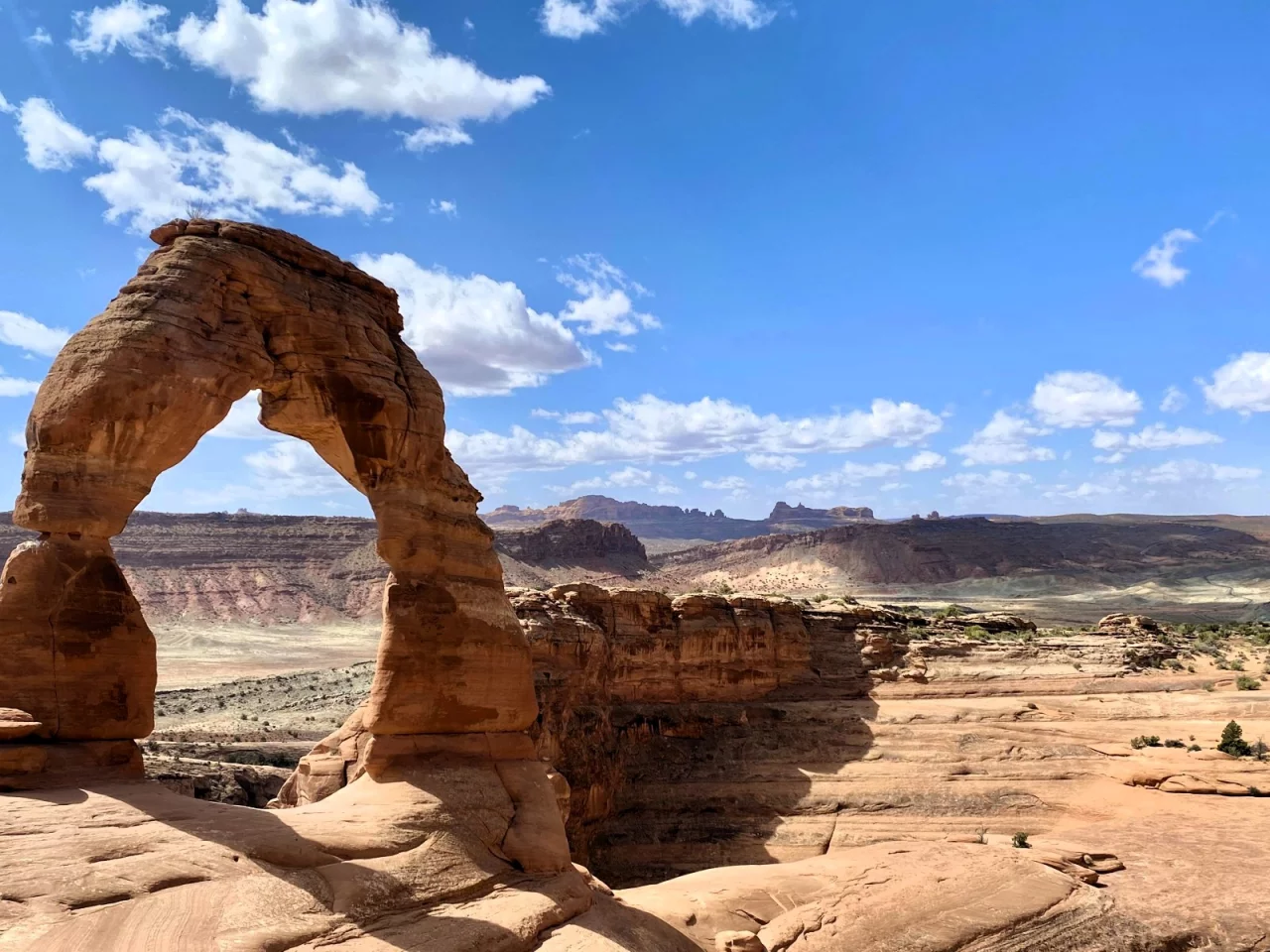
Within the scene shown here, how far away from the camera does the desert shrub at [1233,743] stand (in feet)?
86.4

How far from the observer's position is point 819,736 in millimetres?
30812

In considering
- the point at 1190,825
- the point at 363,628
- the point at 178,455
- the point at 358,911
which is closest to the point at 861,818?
the point at 1190,825

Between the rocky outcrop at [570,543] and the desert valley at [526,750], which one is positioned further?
the rocky outcrop at [570,543]

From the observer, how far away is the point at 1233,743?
2655cm

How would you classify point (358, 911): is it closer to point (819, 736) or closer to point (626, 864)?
point (626, 864)

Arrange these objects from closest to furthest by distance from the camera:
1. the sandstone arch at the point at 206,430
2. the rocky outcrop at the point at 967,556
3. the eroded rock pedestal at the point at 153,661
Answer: the eroded rock pedestal at the point at 153,661 < the sandstone arch at the point at 206,430 < the rocky outcrop at the point at 967,556

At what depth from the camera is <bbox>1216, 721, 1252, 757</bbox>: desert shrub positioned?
1037 inches

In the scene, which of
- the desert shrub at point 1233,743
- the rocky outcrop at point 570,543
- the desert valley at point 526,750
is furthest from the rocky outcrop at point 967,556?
the desert shrub at point 1233,743

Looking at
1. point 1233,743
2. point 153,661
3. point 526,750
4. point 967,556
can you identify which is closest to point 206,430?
point 153,661

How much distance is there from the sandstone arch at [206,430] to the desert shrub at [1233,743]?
21.9 m

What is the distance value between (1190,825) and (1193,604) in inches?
3144

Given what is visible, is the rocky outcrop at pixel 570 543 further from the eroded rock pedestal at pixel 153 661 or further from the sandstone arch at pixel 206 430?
the eroded rock pedestal at pixel 153 661

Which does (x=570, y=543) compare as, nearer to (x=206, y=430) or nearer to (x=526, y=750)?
(x=526, y=750)

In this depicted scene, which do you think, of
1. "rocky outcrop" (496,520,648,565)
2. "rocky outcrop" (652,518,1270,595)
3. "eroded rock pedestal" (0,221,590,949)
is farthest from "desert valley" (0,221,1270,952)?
"rocky outcrop" (652,518,1270,595)
